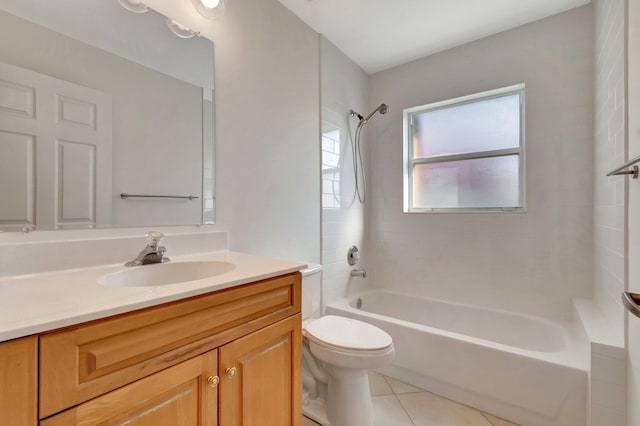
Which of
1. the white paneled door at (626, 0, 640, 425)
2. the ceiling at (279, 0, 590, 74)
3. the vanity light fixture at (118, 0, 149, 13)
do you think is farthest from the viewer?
the ceiling at (279, 0, 590, 74)

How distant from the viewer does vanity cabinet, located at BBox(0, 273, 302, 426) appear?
1.74 ft

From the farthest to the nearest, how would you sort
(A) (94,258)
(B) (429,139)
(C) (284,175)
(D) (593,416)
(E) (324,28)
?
(B) (429,139)
(E) (324,28)
(C) (284,175)
(D) (593,416)
(A) (94,258)

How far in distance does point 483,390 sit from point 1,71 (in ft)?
8.03

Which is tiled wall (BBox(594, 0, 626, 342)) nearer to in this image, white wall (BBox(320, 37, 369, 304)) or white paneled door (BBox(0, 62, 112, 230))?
white wall (BBox(320, 37, 369, 304))

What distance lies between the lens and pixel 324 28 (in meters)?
2.07

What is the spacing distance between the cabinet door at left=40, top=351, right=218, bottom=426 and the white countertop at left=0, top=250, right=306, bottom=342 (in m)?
0.17

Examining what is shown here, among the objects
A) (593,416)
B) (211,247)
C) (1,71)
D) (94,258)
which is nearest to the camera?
(1,71)

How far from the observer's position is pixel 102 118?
1056 millimetres

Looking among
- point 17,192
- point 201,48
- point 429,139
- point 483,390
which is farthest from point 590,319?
point 17,192

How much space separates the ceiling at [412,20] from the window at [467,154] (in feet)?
1.51

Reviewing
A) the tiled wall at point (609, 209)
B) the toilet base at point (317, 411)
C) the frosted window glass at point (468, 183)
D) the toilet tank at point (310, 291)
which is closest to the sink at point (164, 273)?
the toilet tank at point (310, 291)

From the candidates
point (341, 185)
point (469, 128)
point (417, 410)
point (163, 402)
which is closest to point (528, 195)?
point (469, 128)

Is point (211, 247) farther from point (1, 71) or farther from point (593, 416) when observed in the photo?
point (593, 416)

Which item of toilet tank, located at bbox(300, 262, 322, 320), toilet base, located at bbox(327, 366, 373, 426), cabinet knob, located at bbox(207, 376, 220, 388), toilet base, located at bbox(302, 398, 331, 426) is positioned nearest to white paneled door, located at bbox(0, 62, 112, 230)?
cabinet knob, located at bbox(207, 376, 220, 388)
